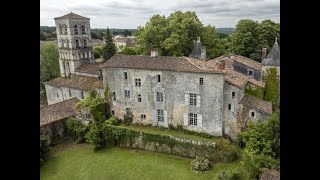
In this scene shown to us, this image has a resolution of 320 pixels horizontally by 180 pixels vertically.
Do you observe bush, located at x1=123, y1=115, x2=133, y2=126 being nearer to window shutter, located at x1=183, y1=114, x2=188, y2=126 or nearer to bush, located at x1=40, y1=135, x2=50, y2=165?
window shutter, located at x1=183, y1=114, x2=188, y2=126

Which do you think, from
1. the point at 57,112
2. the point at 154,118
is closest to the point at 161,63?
the point at 154,118

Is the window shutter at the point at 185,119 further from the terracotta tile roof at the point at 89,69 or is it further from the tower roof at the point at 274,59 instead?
the terracotta tile roof at the point at 89,69

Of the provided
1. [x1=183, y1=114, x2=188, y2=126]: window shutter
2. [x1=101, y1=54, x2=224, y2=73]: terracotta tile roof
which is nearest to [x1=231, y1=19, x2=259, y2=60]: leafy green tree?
[x1=101, y1=54, x2=224, y2=73]: terracotta tile roof

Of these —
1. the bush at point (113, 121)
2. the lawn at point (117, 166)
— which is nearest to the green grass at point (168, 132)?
the bush at point (113, 121)

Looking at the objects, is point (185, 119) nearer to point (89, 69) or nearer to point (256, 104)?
point (256, 104)

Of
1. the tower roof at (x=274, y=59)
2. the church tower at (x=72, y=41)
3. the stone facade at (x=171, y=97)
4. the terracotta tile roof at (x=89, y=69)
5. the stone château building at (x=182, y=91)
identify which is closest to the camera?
the stone château building at (x=182, y=91)
